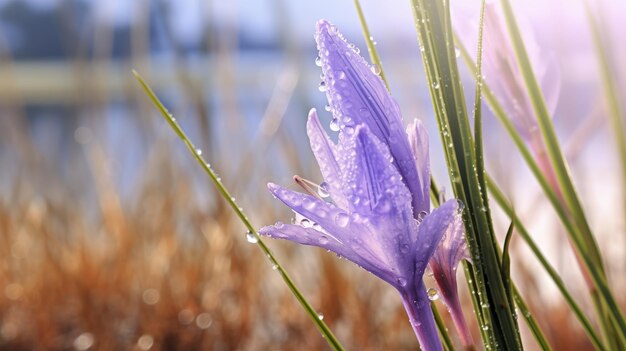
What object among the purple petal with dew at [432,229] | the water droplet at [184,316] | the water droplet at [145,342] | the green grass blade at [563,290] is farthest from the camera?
the water droplet at [184,316]

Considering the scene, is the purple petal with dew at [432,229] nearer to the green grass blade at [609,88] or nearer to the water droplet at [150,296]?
the green grass blade at [609,88]

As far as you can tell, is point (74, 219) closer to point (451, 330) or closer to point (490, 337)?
point (451, 330)

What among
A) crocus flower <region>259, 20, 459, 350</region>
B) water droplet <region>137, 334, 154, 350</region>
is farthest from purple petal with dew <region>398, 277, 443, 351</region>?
water droplet <region>137, 334, 154, 350</region>

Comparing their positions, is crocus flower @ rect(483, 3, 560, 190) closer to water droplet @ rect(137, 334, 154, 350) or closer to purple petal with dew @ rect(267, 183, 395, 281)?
purple petal with dew @ rect(267, 183, 395, 281)

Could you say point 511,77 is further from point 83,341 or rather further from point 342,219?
point 83,341

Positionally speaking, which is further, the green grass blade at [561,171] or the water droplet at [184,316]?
the water droplet at [184,316]

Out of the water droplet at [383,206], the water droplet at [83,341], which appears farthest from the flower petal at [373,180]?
the water droplet at [83,341]

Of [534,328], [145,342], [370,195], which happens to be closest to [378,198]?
[370,195]

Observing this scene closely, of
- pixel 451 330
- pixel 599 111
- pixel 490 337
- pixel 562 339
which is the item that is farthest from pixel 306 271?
pixel 490 337
